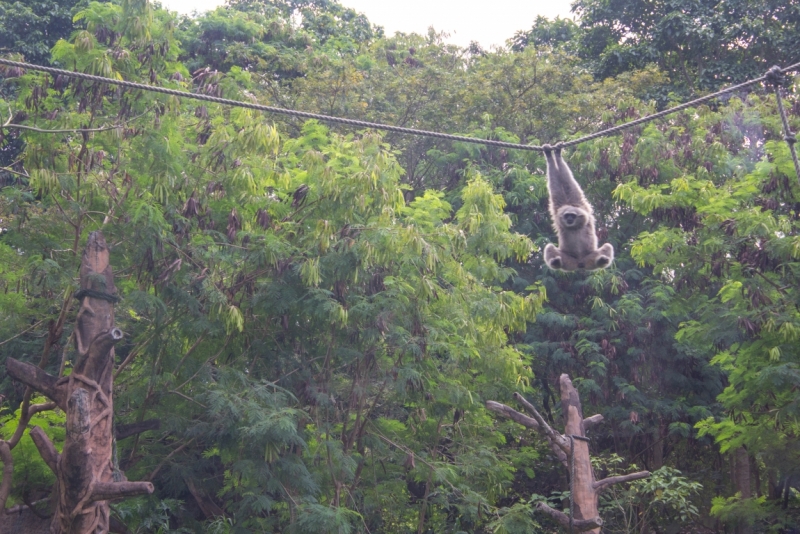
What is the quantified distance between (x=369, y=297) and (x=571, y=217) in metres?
2.78

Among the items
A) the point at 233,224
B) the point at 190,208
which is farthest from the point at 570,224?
the point at 190,208

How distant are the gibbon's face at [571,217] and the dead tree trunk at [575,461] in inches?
72.9

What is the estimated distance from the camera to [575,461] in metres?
8.40

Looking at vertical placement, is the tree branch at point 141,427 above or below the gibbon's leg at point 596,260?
below

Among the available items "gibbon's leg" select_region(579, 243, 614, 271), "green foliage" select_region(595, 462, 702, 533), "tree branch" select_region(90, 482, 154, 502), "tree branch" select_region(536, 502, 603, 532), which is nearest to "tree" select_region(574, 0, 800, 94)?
"green foliage" select_region(595, 462, 702, 533)

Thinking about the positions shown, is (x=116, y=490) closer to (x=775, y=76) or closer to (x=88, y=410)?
(x=88, y=410)

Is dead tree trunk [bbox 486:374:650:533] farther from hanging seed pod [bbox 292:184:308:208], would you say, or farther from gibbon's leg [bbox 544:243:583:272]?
hanging seed pod [bbox 292:184:308:208]

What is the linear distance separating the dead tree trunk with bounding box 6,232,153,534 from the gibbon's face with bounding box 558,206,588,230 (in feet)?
14.7

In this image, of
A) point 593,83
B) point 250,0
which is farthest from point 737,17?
point 250,0

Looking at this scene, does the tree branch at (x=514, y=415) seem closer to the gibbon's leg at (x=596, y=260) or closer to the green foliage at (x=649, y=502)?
the gibbon's leg at (x=596, y=260)

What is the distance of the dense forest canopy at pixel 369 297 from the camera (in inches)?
342

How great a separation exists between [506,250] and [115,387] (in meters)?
5.44

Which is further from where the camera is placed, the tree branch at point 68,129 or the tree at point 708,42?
the tree at point 708,42

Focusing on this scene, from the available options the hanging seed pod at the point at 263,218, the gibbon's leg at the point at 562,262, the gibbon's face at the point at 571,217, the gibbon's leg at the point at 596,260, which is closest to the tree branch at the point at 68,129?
the hanging seed pod at the point at 263,218
